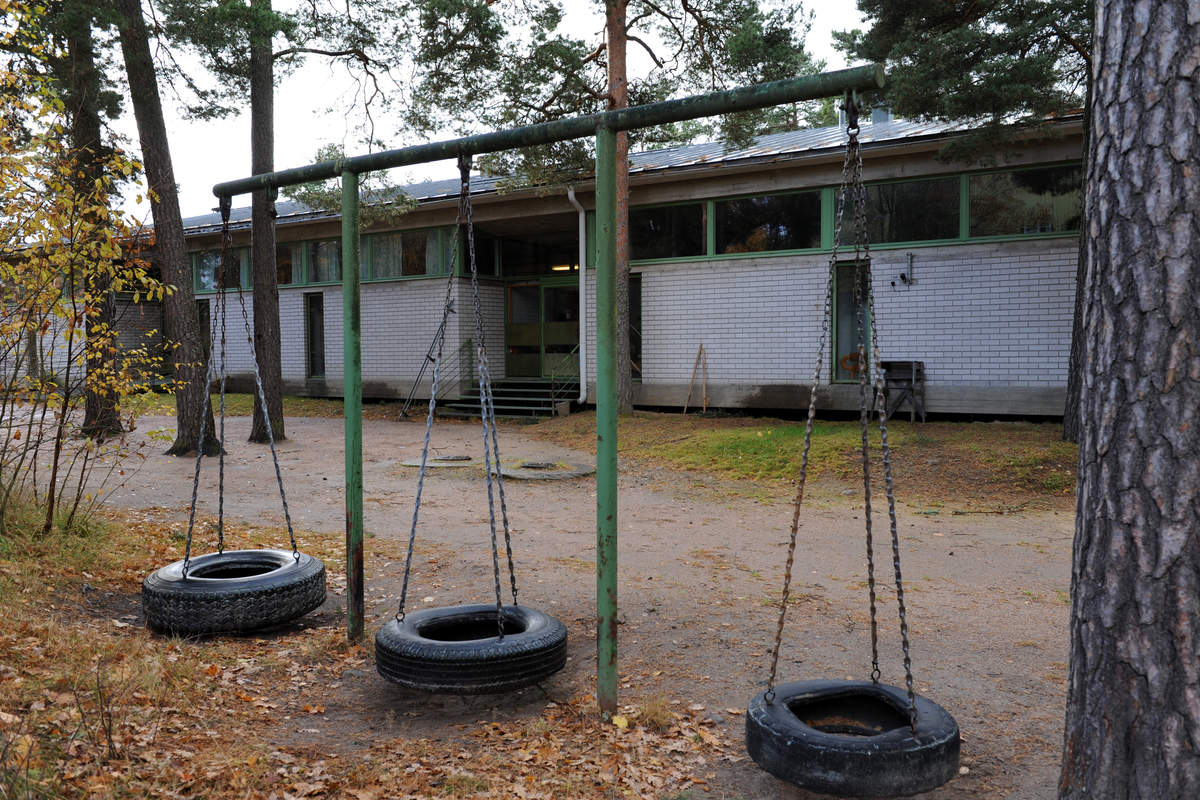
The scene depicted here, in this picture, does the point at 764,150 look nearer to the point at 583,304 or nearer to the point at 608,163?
the point at 583,304

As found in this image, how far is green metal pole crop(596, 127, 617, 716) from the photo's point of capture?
3785 mm

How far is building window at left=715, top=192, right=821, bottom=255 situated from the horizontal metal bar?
1064 cm

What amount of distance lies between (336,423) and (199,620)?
12.3m

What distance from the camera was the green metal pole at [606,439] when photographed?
149 inches

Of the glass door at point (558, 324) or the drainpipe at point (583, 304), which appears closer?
the drainpipe at point (583, 304)

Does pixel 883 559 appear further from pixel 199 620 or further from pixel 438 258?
pixel 438 258

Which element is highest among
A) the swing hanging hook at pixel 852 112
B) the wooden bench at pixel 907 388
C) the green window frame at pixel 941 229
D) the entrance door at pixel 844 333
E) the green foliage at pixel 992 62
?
the green foliage at pixel 992 62

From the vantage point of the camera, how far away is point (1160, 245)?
2197 mm

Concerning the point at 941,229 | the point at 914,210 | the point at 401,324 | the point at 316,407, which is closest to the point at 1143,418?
the point at 941,229

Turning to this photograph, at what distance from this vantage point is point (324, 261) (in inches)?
790

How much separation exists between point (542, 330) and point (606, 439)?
15.0m

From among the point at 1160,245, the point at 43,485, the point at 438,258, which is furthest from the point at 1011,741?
the point at 438,258

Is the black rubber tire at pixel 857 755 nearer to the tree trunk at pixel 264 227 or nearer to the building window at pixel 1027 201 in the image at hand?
the building window at pixel 1027 201

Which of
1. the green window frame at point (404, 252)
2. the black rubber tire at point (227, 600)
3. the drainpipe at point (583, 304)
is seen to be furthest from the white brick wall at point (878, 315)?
the black rubber tire at point (227, 600)
